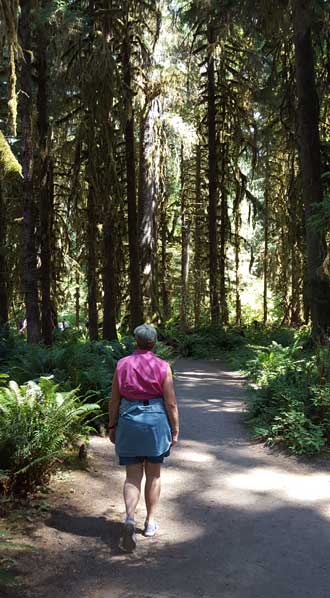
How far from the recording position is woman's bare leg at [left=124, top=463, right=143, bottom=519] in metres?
4.20

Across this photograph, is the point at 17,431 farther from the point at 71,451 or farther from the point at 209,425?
the point at 209,425

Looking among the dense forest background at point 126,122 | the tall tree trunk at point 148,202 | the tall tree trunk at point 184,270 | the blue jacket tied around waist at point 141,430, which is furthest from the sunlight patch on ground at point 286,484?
the tall tree trunk at point 184,270

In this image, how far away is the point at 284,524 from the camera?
471 cm

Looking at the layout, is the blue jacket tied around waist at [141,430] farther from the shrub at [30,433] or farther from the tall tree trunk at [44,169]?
the tall tree trunk at [44,169]

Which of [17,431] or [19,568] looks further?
[17,431]

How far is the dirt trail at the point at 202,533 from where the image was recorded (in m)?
3.64

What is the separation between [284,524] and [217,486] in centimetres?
111

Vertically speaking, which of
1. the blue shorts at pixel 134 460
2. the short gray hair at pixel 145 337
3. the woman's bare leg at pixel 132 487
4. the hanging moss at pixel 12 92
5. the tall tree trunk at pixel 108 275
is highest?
the hanging moss at pixel 12 92

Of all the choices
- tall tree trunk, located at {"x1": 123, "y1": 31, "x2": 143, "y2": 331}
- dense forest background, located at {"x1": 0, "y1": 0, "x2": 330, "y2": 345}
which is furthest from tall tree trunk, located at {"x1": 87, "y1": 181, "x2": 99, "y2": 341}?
tall tree trunk, located at {"x1": 123, "y1": 31, "x2": 143, "y2": 331}

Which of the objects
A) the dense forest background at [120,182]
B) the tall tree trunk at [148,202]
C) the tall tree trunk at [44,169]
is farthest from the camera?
the tall tree trunk at [148,202]

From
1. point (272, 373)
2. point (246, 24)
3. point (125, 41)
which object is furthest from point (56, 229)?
point (272, 373)

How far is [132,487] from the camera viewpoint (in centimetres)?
427

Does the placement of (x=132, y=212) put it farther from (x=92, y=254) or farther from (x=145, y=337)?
(x=145, y=337)

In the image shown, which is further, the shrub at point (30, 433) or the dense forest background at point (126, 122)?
the dense forest background at point (126, 122)
